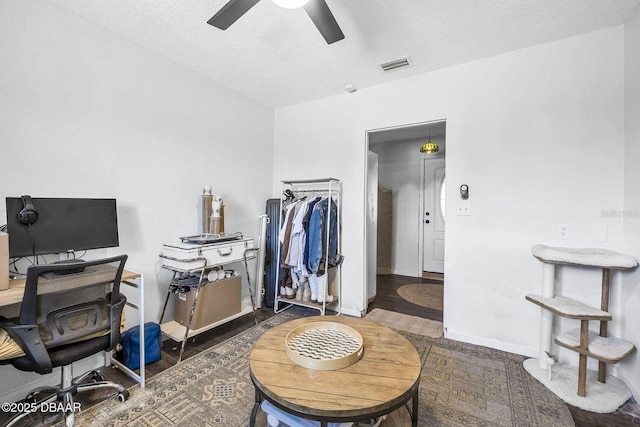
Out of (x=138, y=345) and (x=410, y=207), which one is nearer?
(x=138, y=345)

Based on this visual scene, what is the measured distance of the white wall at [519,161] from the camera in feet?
6.82

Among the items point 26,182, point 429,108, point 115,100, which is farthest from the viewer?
Result: point 429,108

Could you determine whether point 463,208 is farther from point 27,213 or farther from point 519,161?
point 27,213

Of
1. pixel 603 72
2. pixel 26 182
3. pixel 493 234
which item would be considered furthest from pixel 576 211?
pixel 26 182

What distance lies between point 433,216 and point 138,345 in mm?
4583

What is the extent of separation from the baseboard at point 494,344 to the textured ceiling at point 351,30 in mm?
2496

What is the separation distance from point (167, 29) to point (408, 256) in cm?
471

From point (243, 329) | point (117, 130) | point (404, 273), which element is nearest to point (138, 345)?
point (243, 329)

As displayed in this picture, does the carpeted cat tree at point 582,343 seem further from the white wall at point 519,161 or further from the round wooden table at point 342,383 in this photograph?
the round wooden table at point 342,383

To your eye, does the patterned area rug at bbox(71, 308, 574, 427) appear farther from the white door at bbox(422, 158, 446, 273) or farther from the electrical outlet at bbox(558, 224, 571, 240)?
the white door at bbox(422, 158, 446, 273)

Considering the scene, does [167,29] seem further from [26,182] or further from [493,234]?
[493,234]

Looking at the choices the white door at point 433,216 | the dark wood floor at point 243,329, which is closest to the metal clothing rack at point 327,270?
the dark wood floor at point 243,329

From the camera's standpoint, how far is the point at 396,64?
2.62m

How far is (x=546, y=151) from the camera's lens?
225cm
